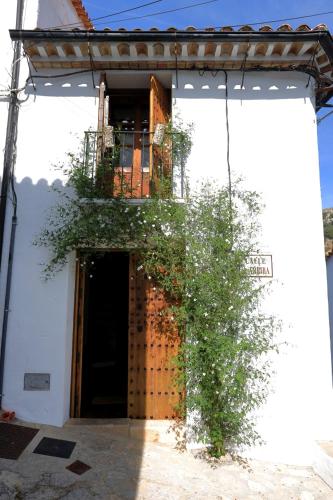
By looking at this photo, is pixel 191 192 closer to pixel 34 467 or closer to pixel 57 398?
pixel 57 398

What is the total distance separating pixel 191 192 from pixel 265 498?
3.83m

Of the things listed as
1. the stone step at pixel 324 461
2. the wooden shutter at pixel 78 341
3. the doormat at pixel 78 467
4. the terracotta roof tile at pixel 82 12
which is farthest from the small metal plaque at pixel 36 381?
the terracotta roof tile at pixel 82 12

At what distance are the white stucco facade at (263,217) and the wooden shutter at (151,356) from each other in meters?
0.92

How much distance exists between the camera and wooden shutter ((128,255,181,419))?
5262 millimetres

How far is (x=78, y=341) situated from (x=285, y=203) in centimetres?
364

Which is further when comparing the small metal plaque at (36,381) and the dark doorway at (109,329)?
the dark doorway at (109,329)

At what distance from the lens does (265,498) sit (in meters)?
3.87

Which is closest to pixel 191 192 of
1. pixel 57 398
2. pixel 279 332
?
pixel 279 332

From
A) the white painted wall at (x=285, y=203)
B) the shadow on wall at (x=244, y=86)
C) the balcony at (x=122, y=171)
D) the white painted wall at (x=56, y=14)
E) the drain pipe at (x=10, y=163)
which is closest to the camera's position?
the white painted wall at (x=285, y=203)

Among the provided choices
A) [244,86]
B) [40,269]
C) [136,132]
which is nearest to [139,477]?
[40,269]

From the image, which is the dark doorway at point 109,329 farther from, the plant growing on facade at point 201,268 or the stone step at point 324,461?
the stone step at point 324,461

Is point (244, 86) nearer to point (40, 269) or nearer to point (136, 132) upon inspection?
point (136, 132)

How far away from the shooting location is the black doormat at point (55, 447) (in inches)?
168

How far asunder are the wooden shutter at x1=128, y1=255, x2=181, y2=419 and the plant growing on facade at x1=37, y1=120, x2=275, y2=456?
0.27 m
